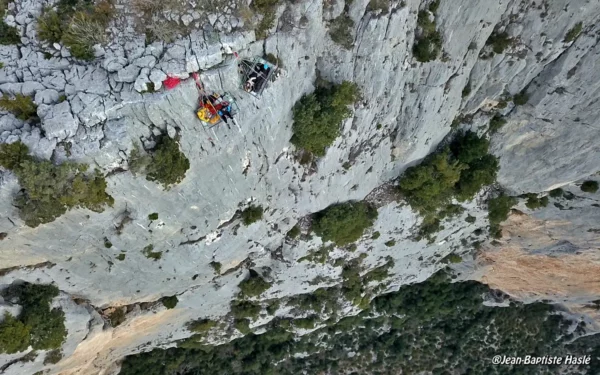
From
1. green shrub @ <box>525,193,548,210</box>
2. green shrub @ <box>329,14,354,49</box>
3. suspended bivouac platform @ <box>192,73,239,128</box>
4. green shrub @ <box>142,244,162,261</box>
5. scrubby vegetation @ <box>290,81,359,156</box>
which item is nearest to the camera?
suspended bivouac platform @ <box>192,73,239,128</box>

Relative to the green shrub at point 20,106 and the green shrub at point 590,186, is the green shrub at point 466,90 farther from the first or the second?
the green shrub at point 20,106

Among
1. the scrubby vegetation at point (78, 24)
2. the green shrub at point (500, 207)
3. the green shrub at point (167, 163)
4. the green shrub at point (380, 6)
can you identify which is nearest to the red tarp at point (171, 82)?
the green shrub at point (167, 163)

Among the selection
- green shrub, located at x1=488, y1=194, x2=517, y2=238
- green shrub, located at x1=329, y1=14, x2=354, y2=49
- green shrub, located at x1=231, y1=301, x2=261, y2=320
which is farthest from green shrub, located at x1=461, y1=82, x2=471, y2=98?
green shrub, located at x1=231, y1=301, x2=261, y2=320

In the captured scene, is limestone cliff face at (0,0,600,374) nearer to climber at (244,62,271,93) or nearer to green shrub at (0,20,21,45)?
green shrub at (0,20,21,45)

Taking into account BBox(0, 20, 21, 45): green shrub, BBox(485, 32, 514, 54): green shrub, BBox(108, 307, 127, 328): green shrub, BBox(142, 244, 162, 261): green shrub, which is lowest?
BBox(108, 307, 127, 328): green shrub

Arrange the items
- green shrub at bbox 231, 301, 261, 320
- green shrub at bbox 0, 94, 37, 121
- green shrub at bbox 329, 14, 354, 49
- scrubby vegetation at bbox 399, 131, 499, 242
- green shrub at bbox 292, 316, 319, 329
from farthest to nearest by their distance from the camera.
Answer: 1. green shrub at bbox 292, 316, 319, 329
2. green shrub at bbox 231, 301, 261, 320
3. scrubby vegetation at bbox 399, 131, 499, 242
4. green shrub at bbox 329, 14, 354, 49
5. green shrub at bbox 0, 94, 37, 121

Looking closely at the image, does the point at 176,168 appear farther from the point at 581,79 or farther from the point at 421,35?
the point at 581,79
